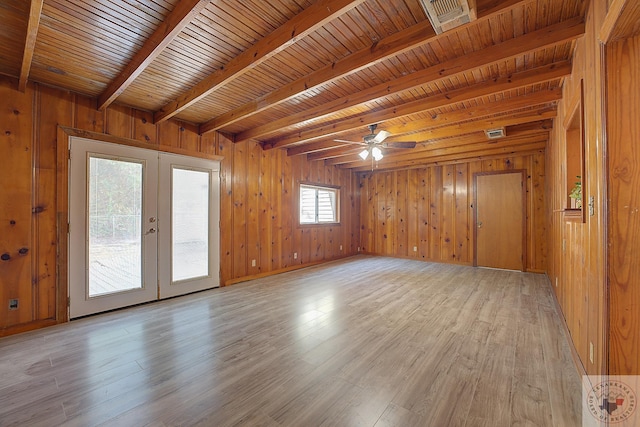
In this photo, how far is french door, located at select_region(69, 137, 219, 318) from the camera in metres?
3.15

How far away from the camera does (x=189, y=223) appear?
13.7 feet

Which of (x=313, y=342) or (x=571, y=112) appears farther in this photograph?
(x=313, y=342)

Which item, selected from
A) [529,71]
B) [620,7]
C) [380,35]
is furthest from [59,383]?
[529,71]

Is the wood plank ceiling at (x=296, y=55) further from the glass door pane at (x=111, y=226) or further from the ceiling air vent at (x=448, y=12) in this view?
the glass door pane at (x=111, y=226)

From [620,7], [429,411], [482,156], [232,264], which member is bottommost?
[429,411]

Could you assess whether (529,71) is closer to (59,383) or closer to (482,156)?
(482,156)

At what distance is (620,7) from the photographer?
3.76 ft

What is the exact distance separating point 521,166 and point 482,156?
0.83 m

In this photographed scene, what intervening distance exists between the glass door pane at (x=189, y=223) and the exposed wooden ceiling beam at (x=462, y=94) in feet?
7.20

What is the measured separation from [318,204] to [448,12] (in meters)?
5.27

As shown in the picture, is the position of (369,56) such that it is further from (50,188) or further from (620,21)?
(50,188)

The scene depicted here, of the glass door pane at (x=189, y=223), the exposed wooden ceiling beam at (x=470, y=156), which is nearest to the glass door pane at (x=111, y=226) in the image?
the glass door pane at (x=189, y=223)

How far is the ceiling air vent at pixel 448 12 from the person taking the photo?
1604 mm
